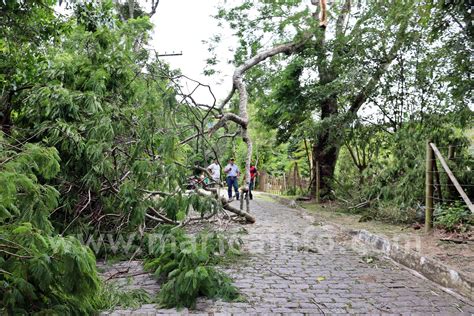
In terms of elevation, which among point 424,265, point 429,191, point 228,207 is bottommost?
point 424,265

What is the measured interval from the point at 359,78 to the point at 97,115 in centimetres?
825

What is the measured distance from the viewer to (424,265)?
543 centimetres

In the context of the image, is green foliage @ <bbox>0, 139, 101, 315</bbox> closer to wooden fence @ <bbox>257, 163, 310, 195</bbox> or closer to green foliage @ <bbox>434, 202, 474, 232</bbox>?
green foliage @ <bbox>434, 202, 474, 232</bbox>

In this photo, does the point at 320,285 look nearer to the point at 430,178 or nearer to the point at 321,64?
the point at 430,178

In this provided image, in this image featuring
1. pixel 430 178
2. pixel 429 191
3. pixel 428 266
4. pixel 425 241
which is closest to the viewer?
pixel 428 266

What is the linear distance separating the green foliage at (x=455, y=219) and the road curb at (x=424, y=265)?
1.29 metres

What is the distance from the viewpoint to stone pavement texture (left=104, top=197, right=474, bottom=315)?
13.2ft

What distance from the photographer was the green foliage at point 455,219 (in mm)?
7121

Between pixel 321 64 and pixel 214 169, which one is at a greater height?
pixel 321 64

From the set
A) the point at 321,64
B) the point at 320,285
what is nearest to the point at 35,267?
the point at 320,285

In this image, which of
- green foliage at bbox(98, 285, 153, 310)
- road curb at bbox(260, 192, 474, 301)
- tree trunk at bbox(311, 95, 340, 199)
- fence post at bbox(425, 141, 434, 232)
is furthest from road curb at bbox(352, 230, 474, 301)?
tree trunk at bbox(311, 95, 340, 199)

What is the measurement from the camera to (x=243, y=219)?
9641 millimetres

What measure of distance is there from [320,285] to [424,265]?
5.44 feet

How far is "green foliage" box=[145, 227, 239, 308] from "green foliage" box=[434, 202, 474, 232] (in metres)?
4.48
